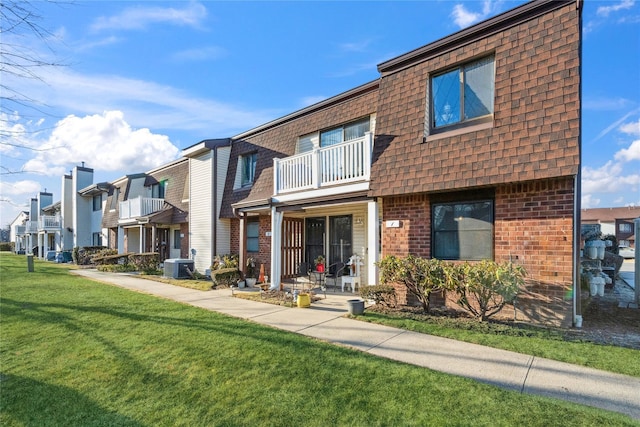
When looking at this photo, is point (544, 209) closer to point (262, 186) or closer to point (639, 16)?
point (639, 16)

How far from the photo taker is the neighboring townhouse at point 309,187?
901 cm

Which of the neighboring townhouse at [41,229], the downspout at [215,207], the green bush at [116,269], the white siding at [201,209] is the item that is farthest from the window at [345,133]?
the neighboring townhouse at [41,229]

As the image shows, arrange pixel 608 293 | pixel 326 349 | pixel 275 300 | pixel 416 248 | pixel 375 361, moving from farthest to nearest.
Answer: pixel 608 293 → pixel 275 300 → pixel 416 248 → pixel 326 349 → pixel 375 361

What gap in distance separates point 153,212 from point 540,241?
19457mm

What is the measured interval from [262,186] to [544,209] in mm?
9203

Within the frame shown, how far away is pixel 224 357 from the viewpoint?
4.88 meters

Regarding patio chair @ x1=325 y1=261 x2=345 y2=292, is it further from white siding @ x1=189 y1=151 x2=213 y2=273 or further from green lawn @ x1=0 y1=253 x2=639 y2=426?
white siding @ x1=189 y1=151 x2=213 y2=273

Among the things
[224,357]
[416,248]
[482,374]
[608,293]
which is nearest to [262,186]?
[416,248]

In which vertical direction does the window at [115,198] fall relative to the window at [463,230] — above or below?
above

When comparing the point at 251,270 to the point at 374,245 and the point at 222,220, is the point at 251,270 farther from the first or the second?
the point at 374,245

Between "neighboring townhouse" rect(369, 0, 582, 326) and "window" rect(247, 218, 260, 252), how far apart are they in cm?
700

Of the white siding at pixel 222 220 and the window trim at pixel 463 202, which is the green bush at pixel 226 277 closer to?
the white siding at pixel 222 220

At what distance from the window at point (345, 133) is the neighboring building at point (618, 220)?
148 feet

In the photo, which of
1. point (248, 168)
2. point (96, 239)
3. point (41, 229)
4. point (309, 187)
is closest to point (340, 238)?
point (309, 187)
